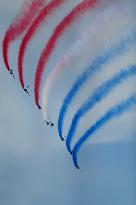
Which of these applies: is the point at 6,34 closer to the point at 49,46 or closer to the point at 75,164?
the point at 49,46

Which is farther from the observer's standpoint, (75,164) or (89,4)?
(75,164)

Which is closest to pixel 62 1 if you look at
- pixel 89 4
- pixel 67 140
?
pixel 89 4

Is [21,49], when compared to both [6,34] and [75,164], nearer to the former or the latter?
[6,34]

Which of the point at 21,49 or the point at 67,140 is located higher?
the point at 21,49

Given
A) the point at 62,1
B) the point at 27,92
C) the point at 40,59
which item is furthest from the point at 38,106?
the point at 62,1

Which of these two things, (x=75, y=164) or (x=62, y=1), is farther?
(x=75, y=164)

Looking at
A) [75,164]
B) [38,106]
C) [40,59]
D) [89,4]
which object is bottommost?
[75,164]

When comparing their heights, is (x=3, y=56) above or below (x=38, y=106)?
above

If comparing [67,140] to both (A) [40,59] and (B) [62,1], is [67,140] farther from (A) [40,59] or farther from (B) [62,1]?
(B) [62,1]
